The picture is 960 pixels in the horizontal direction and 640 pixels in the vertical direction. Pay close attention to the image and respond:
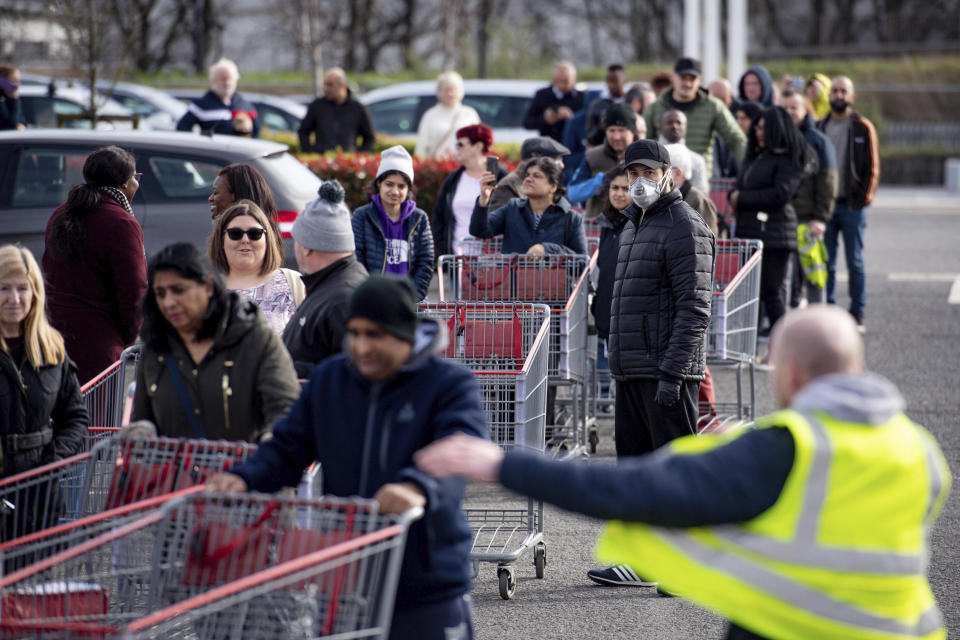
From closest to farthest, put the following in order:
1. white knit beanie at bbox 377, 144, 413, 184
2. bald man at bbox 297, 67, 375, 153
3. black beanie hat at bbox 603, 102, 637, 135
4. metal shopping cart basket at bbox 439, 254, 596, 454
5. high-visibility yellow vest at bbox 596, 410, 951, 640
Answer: high-visibility yellow vest at bbox 596, 410, 951, 640 → metal shopping cart basket at bbox 439, 254, 596, 454 → white knit beanie at bbox 377, 144, 413, 184 → black beanie hat at bbox 603, 102, 637, 135 → bald man at bbox 297, 67, 375, 153

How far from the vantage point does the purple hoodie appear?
7.95 m

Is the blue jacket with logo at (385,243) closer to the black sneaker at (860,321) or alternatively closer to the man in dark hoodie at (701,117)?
the man in dark hoodie at (701,117)

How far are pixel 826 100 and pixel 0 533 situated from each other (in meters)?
11.5

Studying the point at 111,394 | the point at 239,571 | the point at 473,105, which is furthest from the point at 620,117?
the point at 473,105

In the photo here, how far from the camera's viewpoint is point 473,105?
2069 centimetres

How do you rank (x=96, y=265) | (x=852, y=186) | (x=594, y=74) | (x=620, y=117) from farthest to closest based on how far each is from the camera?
(x=594, y=74) → (x=852, y=186) → (x=620, y=117) → (x=96, y=265)

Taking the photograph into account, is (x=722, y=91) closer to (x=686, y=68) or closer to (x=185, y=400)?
(x=686, y=68)

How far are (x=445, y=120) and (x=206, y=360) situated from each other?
31.6ft

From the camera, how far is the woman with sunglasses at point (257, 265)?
18.4ft

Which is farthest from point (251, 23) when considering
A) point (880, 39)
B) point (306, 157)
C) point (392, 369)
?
point (392, 369)

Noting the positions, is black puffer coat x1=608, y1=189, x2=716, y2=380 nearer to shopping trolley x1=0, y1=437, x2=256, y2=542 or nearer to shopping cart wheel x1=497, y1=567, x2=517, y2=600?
shopping cart wheel x1=497, y1=567, x2=517, y2=600

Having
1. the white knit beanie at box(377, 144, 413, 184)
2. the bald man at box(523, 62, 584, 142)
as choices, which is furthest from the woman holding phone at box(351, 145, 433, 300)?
the bald man at box(523, 62, 584, 142)

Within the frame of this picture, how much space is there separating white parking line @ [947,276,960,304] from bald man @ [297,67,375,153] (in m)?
6.26

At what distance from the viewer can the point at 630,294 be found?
6086 millimetres
